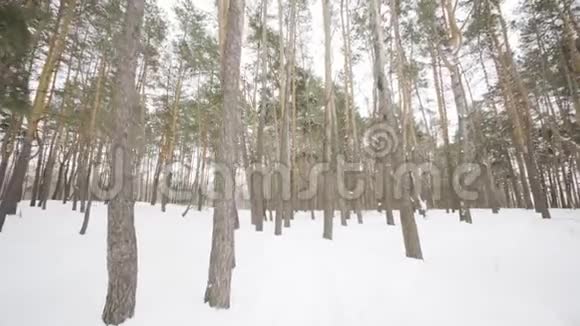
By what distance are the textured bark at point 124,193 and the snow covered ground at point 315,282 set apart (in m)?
0.28

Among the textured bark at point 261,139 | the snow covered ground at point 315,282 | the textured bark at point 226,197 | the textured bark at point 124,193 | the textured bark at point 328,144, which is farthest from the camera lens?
the textured bark at point 261,139

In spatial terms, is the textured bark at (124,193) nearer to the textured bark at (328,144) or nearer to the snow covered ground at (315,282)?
the snow covered ground at (315,282)

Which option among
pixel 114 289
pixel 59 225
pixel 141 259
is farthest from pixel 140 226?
pixel 114 289

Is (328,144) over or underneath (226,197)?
over

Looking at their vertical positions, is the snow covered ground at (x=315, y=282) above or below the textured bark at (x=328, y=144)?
below

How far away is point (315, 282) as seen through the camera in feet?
12.5

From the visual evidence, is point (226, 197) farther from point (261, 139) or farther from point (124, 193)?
point (261, 139)

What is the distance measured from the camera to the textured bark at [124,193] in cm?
263

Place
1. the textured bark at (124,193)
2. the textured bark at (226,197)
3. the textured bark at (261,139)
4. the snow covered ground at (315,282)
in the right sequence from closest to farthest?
1. the textured bark at (124,193)
2. the snow covered ground at (315,282)
3. the textured bark at (226,197)
4. the textured bark at (261,139)

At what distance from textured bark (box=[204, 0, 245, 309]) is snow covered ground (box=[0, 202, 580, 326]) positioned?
0.80ft

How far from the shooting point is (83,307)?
2992mm

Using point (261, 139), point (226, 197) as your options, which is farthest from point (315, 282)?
point (261, 139)

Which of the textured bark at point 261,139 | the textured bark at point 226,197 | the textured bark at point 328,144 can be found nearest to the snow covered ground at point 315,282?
the textured bark at point 226,197

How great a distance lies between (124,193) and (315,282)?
2.83 metres
